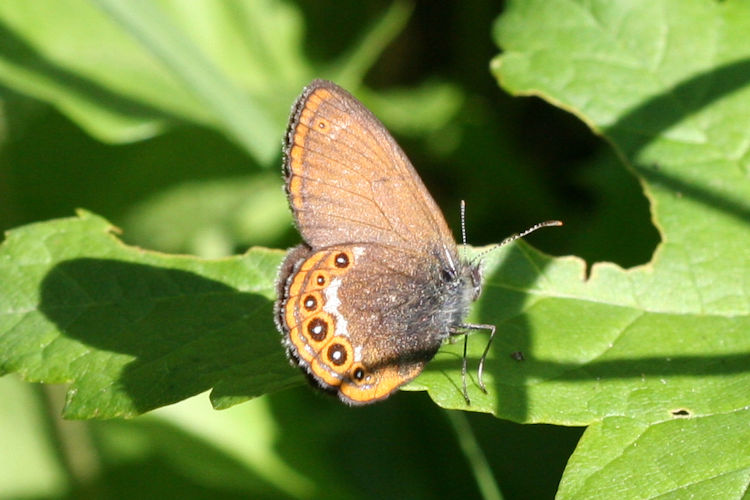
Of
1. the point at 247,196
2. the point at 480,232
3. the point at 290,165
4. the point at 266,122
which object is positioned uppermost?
the point at 290,165

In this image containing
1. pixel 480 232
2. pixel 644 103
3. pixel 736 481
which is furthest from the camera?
pixel 480 232

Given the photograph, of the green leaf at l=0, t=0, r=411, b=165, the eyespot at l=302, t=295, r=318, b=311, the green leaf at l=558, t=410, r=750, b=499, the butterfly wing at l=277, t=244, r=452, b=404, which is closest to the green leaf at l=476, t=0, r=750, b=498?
the green leaf at l=558, t=410, r=750, b=499

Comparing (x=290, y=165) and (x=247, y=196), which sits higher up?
(x=290, y=165)

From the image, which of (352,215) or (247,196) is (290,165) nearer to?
(352,215)

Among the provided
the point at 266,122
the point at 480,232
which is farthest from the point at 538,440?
the point at 266,122

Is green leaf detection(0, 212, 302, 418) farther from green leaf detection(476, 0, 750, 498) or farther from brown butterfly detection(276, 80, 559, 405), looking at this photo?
green leaf detection(476, 0, 750, 498)

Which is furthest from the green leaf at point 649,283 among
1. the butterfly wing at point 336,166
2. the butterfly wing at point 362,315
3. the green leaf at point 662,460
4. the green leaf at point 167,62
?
the green leaf at point 167,62
